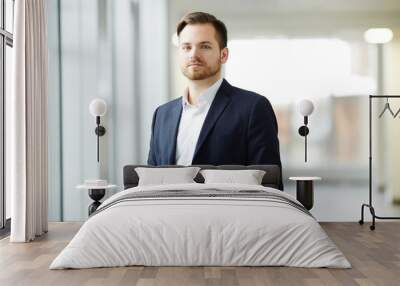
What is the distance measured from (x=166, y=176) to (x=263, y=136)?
4.08 feet

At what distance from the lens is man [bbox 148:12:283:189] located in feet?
22.1

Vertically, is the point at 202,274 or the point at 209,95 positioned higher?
the point at 209,95

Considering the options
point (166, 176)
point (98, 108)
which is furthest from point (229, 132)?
point (98, 108)

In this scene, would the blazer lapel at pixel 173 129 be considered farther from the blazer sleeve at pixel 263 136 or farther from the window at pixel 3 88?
the window at pixel 3 88

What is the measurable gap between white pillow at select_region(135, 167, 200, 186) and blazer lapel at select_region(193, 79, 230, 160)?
0.45 meters

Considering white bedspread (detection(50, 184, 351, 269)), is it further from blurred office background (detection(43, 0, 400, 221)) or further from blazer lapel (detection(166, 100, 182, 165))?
blurred office background (detection(43, 0, 400, 221))

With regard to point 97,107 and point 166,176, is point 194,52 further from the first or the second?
point 166,176

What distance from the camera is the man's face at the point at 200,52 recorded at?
23.0ft

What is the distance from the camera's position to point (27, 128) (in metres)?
5.98

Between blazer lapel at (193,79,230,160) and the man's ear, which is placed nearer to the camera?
blazer lapel at (193,79,230,160)

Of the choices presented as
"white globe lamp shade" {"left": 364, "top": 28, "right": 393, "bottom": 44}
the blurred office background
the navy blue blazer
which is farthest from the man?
"white globe lamp shade" {"left": 364, "top": 28, "right": 393, "bottom": 44}

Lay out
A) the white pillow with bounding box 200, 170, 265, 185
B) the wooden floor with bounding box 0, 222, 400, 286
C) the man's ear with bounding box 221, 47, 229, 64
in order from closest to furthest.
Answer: the wooden floor with bounding box 0, 222, 400, 286 < the white pillow with bounding box 200, 170, 265, 185 < the man's ear with bounding box 221, 47, 229, 64

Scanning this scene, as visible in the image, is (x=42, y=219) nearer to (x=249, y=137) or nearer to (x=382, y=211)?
(x=249, y=137)

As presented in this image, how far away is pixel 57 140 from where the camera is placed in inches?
291
